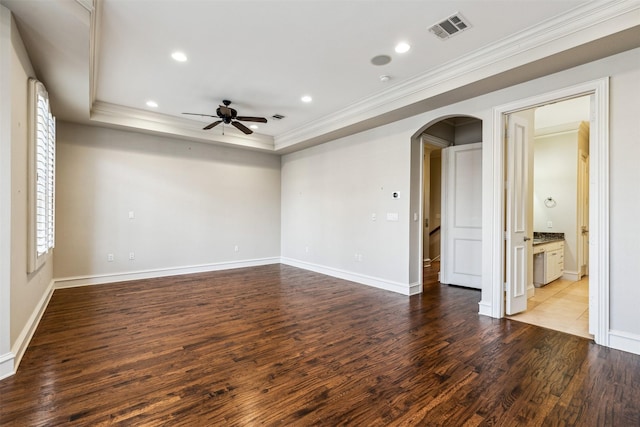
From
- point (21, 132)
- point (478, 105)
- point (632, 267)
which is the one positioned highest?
point (478, 105)

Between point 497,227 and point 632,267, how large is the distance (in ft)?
3.90

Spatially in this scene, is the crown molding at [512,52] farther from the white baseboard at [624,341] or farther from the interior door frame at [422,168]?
the white baseboard at [624,341]

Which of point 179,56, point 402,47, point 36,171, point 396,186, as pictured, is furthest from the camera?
point 396,186

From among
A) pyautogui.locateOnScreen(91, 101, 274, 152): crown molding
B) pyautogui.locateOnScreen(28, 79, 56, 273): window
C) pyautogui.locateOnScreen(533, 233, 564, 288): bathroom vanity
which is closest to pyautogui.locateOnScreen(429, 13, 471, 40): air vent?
pyautogui.locateOnScreen(533, 233, 564, 288): bathroom vanity

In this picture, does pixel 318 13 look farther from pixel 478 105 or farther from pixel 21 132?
pixel 21 132

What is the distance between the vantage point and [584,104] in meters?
4.88

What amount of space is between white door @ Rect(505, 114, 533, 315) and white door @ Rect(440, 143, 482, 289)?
1.10 metres

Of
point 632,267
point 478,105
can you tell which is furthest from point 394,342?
point 478,105

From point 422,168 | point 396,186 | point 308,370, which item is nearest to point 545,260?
point 422,168

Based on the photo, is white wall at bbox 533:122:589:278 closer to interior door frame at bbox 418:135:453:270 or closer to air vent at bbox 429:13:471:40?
interior door frame at bbox 418:135:453:270

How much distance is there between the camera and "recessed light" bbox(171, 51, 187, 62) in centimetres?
340

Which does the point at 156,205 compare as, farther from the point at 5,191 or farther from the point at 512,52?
the point at 512,52

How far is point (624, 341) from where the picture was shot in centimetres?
282

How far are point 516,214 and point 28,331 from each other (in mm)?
5416
